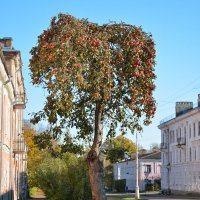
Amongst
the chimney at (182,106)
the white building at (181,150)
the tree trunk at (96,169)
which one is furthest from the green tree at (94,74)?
the chimney at (182,106)

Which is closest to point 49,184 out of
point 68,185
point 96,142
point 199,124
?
point 68,185

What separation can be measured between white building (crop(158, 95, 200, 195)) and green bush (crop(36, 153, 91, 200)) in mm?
30702

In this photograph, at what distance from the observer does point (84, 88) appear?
14.5 meters

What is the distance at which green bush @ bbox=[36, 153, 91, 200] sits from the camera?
3756 centimetres

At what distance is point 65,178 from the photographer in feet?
125

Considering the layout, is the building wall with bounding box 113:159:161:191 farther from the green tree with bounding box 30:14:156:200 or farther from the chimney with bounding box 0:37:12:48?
the green tree with bounding box 30:14:156:200

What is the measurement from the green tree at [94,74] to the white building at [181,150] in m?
50.1

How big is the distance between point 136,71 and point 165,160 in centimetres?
7193

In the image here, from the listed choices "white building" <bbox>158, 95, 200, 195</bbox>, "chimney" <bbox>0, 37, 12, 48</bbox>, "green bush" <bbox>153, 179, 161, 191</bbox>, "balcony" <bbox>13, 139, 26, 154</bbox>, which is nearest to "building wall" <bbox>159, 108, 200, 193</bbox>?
"white building" <bbox>158, 95, 200, 195</bbox>

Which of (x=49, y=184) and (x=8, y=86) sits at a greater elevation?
(x=8, y=86)

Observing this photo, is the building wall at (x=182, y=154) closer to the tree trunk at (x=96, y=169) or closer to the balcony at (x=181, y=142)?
the balcony at (x=181, y=142)

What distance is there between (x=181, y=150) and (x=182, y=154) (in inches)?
33.3

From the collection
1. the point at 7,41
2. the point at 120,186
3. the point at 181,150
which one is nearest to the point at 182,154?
the point at 181,150

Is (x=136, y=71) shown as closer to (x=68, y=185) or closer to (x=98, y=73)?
(x=98, y=73)
